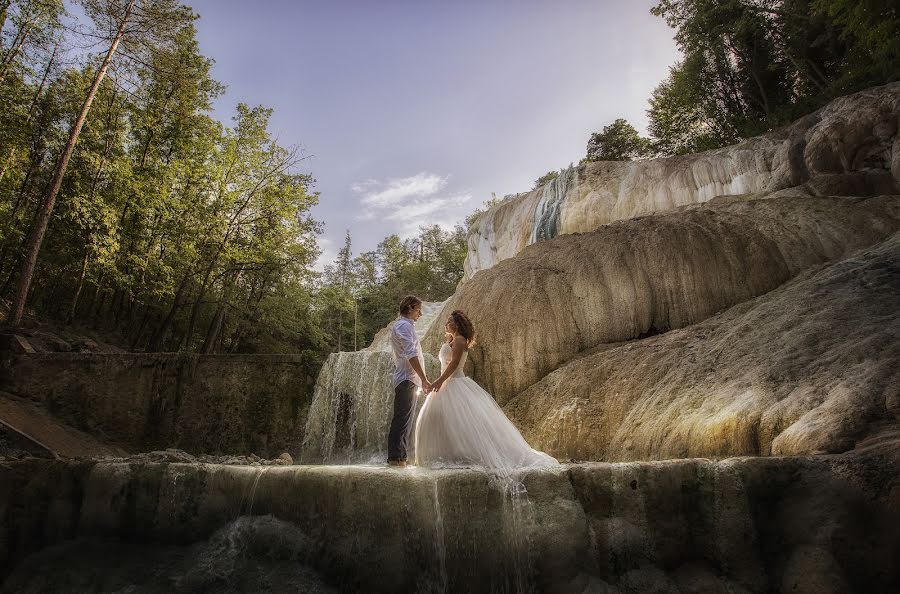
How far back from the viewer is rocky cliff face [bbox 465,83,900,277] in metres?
10.7

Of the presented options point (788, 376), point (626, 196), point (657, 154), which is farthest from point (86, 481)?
point (657, 154)

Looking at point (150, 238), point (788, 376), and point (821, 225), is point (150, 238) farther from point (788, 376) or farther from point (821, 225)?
point (821, 225)

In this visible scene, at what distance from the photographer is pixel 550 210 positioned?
714 inches

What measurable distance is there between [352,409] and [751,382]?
24.4ft

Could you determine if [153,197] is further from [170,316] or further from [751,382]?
[751,382]

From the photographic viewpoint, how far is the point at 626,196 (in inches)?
634

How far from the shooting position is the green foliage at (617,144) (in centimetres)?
2856

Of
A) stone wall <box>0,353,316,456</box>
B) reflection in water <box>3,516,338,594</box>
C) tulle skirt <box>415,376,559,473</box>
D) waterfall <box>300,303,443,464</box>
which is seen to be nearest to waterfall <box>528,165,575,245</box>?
waterfall <box>300,303,443,464</box>

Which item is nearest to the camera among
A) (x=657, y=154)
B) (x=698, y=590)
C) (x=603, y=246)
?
(x=698, y=590)

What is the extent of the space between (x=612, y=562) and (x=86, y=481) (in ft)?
15.2

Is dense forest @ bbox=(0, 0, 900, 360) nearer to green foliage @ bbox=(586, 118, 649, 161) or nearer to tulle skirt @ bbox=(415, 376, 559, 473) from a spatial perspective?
green foliage @ bbox=(586, 118, 649, 161)

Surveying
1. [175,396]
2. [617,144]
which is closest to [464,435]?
[175,396]

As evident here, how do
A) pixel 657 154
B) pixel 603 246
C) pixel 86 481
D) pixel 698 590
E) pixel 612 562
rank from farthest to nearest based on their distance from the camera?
1. pixel 657 154
2. pixel 603 246
3. pixel 86 481
4. pixel 612 562
5. pixel 698 590

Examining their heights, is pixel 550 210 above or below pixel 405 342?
above
